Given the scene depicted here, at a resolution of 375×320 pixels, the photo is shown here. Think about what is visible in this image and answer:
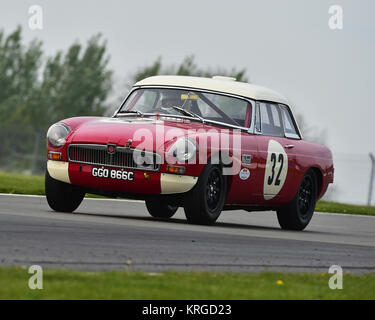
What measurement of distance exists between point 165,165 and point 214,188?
0.78 meters

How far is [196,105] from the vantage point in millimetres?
13039

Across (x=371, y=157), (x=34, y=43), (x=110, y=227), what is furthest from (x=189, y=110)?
(x=34, y=43)

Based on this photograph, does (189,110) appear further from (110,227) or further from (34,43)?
(34,43)

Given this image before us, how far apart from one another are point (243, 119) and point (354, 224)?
467cm

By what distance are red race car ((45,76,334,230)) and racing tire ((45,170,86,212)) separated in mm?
12

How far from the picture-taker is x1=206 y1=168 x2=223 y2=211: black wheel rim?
39.1 ft

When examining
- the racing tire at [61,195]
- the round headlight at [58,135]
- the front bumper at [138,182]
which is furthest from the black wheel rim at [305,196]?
the round headlight at [58,135]

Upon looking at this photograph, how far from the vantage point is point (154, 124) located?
469 inches

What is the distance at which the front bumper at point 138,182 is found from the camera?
11.6 metres

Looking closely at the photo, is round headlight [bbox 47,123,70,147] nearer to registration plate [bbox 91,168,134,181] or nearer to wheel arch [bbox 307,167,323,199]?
registration plate [bbox 91,168,134,181]

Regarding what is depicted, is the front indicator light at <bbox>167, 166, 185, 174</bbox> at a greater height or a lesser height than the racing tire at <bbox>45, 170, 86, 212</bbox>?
greater

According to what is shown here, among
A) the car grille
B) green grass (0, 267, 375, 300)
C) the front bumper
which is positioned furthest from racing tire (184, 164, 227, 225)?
green grass (0, 267, 375, 300)
